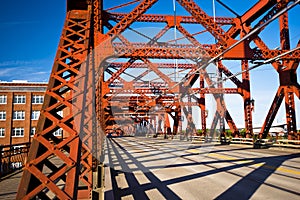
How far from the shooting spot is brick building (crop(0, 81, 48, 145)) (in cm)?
4741

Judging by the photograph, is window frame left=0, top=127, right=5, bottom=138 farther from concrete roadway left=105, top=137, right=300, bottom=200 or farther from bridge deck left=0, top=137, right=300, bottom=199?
concrete roadway left=105, top=137, right=300, bottom=200

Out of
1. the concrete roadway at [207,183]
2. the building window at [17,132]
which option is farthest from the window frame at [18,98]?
the concrete roadway at [207,183]

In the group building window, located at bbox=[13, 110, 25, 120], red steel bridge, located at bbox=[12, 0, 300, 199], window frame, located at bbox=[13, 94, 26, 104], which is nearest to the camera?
red steel bridge, located at bbox=[12, 0, 300, 199]

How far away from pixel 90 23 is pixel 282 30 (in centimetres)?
1931

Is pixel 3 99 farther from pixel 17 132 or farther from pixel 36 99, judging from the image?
pixel 17 132

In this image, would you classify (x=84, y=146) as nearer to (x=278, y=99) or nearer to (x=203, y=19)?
(x=203, y=19)

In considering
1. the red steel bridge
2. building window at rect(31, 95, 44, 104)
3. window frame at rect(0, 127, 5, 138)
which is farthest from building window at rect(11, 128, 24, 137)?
the red steel bridge

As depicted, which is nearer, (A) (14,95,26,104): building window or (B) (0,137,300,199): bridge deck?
(B) (0,137,300,199): bridge deck

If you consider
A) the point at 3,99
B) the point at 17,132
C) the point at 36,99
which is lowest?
the point at 17,132

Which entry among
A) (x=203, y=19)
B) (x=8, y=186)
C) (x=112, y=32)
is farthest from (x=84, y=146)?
(x=203, y=19)

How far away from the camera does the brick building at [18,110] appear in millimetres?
47406

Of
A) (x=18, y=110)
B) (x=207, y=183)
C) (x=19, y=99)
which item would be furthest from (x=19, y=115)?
(x=207, y=183)

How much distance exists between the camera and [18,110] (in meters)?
48.4

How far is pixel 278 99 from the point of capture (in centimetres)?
1984
